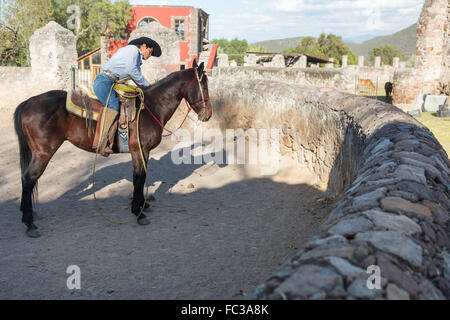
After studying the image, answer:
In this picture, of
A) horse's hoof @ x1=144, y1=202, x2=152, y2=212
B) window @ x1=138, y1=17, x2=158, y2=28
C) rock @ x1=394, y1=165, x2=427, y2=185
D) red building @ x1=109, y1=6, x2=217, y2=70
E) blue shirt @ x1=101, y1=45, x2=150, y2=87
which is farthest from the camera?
window @ x1=138, y1=17, x2=158, y2=28

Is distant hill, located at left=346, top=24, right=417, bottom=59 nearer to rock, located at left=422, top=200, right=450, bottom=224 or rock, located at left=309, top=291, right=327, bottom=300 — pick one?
rock, located at left=422, top=200, right=450, bottom=224

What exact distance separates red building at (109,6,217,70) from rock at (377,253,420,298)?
26.4 meters

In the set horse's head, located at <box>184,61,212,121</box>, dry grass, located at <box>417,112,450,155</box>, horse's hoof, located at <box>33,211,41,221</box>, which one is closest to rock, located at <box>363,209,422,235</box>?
horse's head, located at <box>184,61,212,121</box>

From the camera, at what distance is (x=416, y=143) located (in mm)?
3424

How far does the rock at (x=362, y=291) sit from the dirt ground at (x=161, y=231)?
2.14 metres

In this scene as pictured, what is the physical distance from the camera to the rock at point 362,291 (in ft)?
4.95

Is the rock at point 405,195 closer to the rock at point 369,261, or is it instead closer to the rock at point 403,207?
the rock at point 403,207

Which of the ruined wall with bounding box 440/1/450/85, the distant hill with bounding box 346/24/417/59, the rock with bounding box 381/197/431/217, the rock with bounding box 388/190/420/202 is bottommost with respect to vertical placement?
the rock with bounding box 381/197/431/217

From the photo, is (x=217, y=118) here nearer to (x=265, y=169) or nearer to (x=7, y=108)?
(x=265, y=169)

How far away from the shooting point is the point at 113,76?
5480 mm

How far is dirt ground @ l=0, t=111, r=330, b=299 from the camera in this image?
12.3 ft

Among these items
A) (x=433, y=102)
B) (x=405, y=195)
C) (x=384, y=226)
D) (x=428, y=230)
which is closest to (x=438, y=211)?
(x=405, y=195)

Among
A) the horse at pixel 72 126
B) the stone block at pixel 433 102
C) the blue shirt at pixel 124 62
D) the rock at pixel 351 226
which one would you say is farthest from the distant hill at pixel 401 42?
the rock at pixel 351 226

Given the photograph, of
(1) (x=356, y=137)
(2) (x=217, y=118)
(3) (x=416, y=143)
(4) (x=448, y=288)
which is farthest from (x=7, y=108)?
(4) (x=448, y=288)
